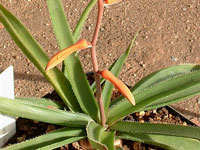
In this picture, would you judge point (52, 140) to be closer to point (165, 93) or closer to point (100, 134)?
point (100, 134)

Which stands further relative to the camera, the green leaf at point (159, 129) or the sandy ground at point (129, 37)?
the sandy ground at point (129, 37)

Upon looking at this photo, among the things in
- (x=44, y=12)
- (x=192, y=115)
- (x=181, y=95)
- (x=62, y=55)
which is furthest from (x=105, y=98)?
(x=44, y=12)

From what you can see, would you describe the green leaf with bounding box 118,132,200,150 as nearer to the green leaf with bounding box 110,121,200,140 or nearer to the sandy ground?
the green leaf with bounding box 110,121,200,140

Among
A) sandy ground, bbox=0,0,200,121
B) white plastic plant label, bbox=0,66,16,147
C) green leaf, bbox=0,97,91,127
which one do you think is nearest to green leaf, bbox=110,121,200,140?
green leaf, bbox=0,97,91,127

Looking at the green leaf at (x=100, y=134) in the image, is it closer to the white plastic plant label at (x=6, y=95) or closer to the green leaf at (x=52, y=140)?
the green leaf at (x=52, y=140)

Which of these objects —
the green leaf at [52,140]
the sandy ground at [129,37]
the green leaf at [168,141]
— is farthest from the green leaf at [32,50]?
the sandy ground at [129,37]

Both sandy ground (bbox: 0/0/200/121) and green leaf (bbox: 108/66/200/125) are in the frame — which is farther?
sandy ground (bbox: 0/0/200/121)
